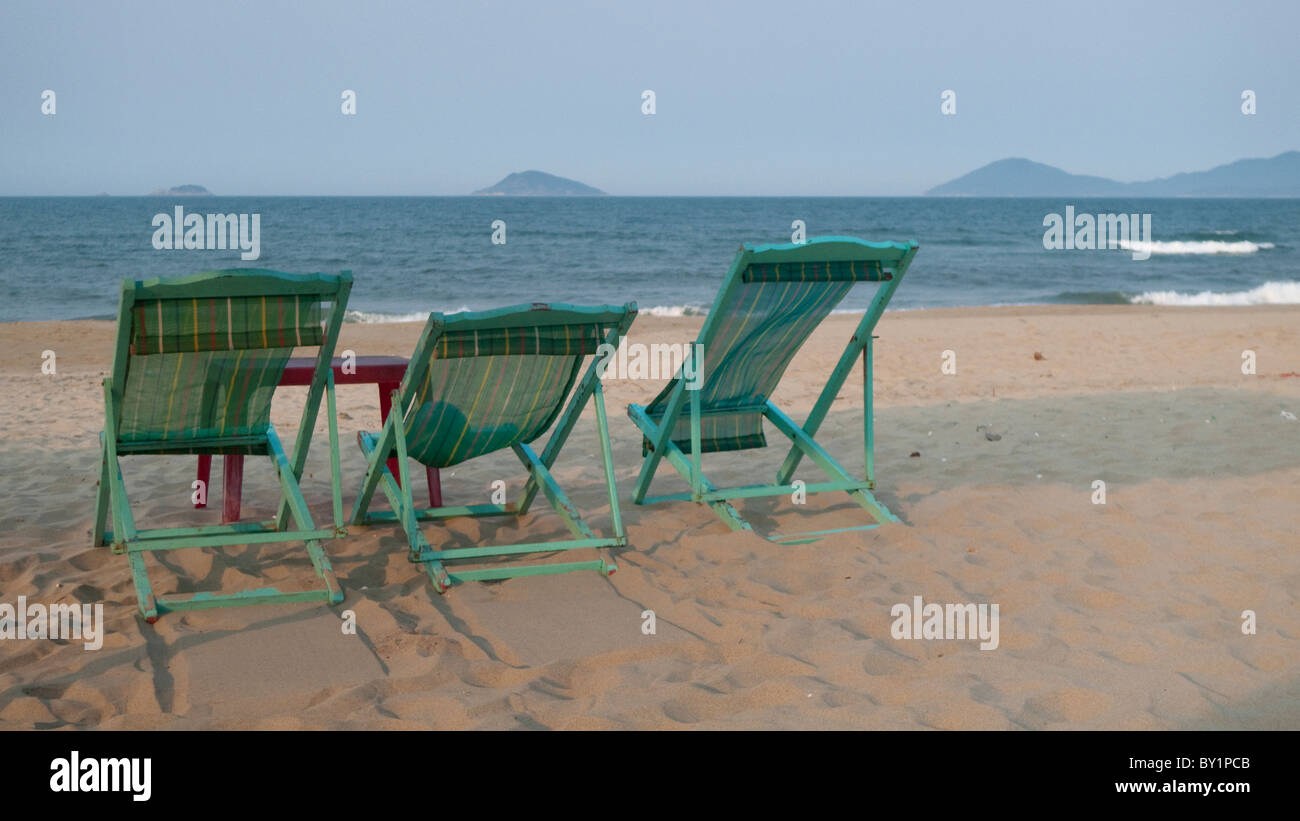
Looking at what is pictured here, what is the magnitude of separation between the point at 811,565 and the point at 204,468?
2.60 meters

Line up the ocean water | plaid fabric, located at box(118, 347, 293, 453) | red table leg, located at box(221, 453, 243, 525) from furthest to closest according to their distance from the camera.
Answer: the ocean water, red table leg, located at box(221, 453, 243, 525), plaid fabric, located at box(118, 347, 293, 453)

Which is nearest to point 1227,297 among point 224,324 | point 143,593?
point 224,324

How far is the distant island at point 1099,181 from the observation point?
16950cm

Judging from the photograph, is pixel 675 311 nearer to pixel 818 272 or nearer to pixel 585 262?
pixel 585 262

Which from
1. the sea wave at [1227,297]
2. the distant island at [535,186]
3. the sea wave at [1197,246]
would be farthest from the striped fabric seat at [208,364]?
the distant island at [535,186]

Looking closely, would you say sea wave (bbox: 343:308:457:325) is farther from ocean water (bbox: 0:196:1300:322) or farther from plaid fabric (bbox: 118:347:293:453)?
plaid fabric (bbox: 118:347:293:453)

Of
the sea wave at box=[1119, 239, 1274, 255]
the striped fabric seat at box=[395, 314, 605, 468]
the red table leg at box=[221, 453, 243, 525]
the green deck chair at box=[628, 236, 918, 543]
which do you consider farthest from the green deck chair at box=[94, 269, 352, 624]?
the sea wave at box=[1119, 239, 1274, 255]

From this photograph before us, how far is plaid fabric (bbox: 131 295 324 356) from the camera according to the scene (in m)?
3.29

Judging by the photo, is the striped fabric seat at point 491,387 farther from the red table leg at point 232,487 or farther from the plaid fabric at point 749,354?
the red table leg at point 232,487

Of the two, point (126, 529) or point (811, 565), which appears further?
point (811, 565)

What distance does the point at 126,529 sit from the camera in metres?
3.42
